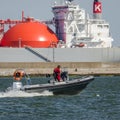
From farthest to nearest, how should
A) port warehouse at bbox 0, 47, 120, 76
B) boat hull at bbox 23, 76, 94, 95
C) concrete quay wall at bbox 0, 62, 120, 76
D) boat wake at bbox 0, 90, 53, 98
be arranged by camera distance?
port warehouse at bbox 0, 47, 120, 76, concrete quay wall at bbox 0, 62, 120, 76, boat wake at bbox 0, 90, 53, 98, boat hull at bbox 23, 76, 94, 95

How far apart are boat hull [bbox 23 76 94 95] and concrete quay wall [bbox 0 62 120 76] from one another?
132ft

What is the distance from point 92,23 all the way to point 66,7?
4.12 meters

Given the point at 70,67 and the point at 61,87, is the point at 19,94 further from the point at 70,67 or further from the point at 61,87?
the point at 70,67

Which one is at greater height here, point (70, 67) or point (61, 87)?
point (70, 67)

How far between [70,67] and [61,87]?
147ft

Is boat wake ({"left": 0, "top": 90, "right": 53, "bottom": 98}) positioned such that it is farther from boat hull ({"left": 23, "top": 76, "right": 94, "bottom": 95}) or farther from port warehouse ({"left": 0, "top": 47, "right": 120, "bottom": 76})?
port warehouse ({"left": 0, "top": 47, "right": 120, "bottom": 76})

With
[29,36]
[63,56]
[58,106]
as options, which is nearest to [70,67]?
[63,56]

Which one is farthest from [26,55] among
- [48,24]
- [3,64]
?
[48,24]

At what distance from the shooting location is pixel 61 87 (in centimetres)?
4119

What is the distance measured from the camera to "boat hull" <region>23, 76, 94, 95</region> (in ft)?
134

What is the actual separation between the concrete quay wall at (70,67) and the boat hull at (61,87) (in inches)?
1586

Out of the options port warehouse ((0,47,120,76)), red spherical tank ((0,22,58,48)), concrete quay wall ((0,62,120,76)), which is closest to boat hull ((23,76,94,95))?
concrete quay wall ((0,62,120,76))

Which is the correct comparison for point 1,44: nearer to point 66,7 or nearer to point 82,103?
point 66,7

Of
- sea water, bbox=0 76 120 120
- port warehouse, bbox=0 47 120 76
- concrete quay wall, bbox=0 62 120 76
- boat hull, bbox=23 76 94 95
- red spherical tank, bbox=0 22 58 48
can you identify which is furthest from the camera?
red spherical tank, bbox=0 22 58 48
